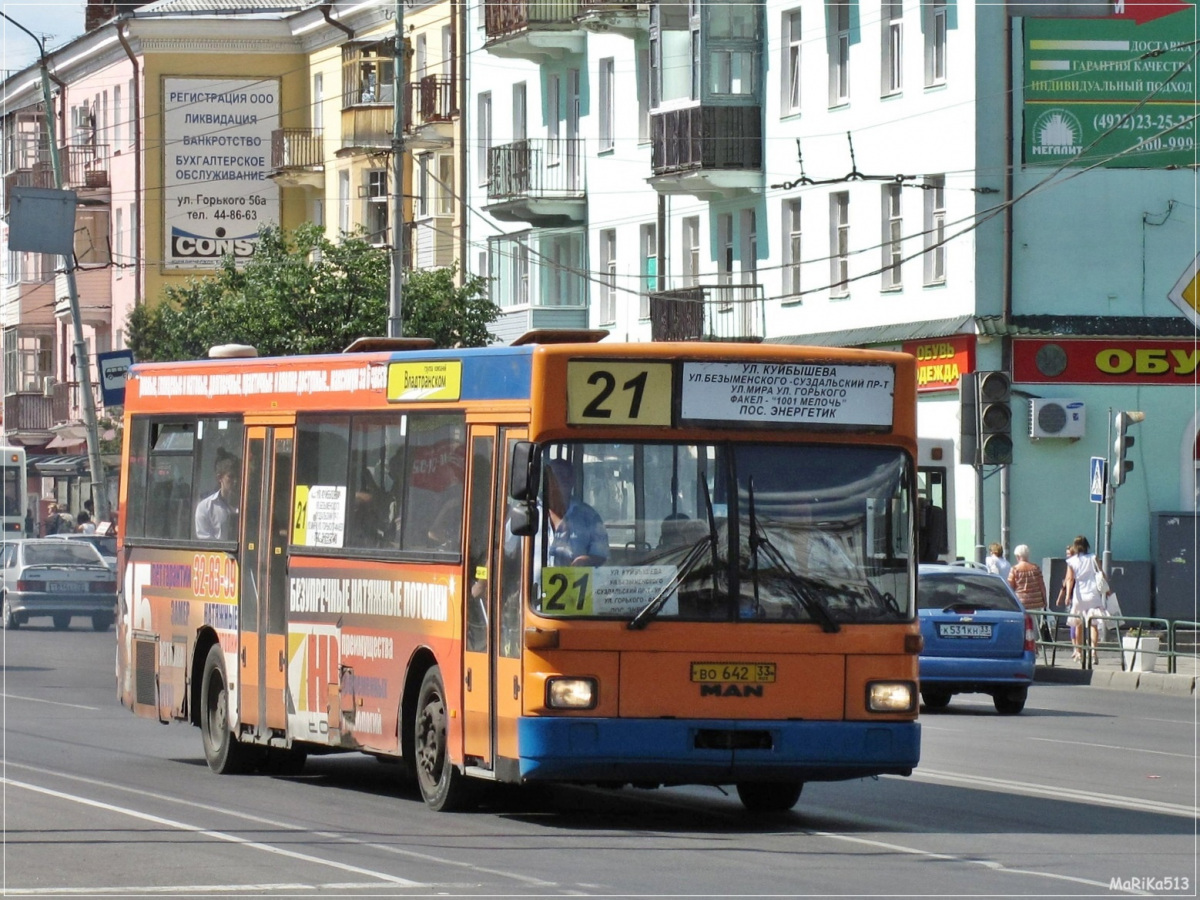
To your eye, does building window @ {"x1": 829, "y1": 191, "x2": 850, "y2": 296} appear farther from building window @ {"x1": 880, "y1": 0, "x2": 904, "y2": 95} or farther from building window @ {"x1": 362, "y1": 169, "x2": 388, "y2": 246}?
building window @ {"x1": 362, "y1": 169, "x2": 388, "y2": 246}

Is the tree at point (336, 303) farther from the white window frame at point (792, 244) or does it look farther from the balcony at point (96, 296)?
the balcony at point (96, 296)

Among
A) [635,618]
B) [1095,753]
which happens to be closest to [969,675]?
[1095,753]

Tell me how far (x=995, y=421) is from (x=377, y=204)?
3705 centimetres

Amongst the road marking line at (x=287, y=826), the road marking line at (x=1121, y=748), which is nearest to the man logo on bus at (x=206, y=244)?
the road marking line at (x=1121, y=748)

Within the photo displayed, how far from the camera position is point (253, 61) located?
70062 mm

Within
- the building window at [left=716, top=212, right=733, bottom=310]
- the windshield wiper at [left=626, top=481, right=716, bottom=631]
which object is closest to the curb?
the windshield wiper at [left=626, top=481, right=716, bottom=631]

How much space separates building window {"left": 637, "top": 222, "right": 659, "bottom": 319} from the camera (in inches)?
1983

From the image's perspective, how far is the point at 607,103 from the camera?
172 ft

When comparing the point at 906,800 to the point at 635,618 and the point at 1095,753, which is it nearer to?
the point at 635,618

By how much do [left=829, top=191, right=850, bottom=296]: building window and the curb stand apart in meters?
12.9

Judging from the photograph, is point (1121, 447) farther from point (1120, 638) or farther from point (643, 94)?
point (643, 94)

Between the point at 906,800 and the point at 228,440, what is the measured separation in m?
5.34

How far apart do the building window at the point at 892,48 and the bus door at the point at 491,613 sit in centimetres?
2829

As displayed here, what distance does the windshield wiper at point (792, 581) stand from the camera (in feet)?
43.9
